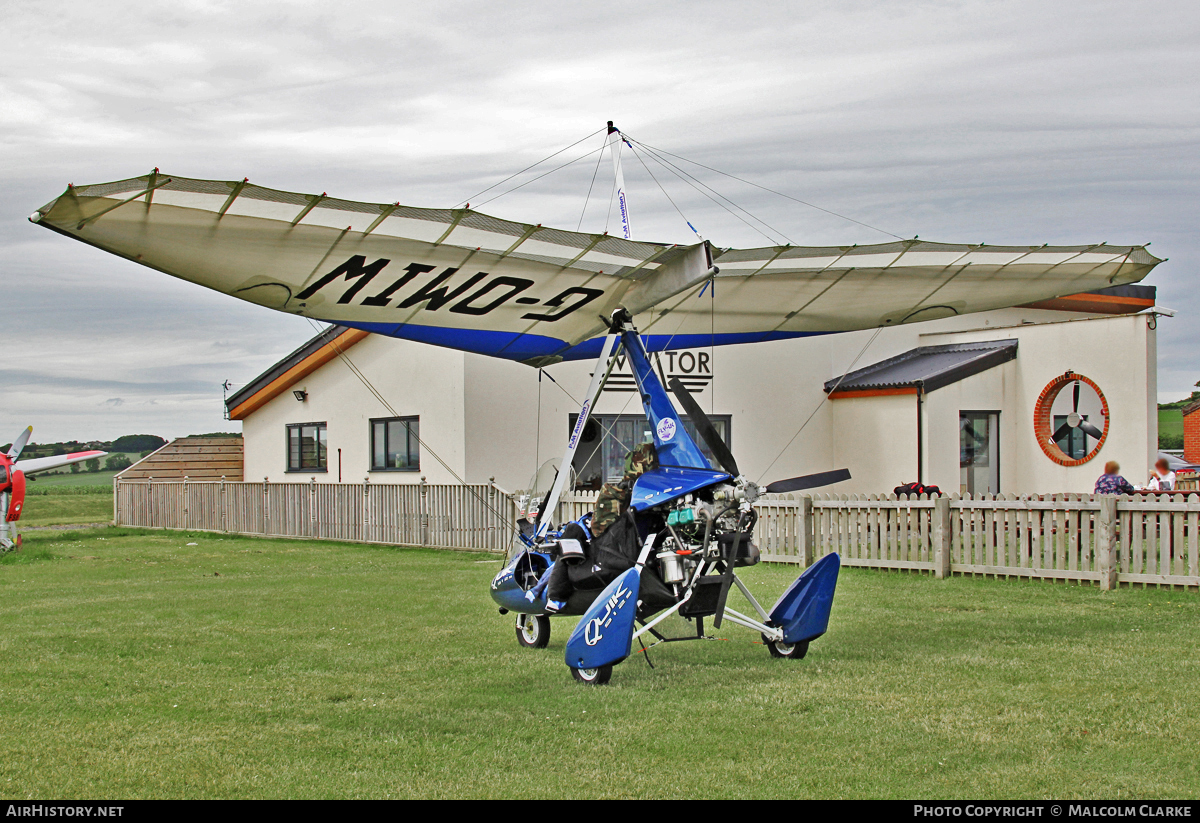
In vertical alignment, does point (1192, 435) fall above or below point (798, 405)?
below

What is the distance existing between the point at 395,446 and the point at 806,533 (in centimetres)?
1061

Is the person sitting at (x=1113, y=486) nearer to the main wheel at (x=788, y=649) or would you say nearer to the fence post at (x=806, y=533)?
the fence post at (x=806, y=533)

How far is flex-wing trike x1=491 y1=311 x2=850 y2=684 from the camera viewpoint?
7480mm

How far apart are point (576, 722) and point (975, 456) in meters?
17.4

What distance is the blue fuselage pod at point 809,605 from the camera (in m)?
8.27

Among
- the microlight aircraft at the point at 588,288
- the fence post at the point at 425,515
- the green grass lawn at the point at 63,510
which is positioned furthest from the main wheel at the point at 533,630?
the green grass lawn at the point at 63,510

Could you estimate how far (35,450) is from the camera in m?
24.4

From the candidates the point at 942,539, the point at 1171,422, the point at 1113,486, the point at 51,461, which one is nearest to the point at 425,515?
the point at 51,461

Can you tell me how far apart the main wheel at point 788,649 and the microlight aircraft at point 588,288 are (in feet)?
0.06

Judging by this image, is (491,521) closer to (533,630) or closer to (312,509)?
(312,509)

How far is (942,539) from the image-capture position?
1381 cm

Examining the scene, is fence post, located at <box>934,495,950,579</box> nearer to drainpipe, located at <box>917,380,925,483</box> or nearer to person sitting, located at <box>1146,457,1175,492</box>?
person sitting, located at <box>1146,457,1175,492</box>
